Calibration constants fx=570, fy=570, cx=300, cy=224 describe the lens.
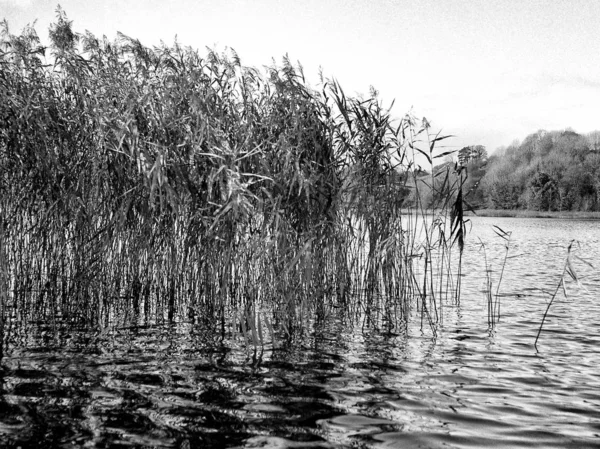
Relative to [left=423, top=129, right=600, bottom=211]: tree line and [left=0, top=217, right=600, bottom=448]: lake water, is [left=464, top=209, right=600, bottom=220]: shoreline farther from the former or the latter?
[left=0, top=217, right=600, bottom=448]: lake water

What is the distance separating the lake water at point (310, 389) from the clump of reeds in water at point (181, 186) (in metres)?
0.64

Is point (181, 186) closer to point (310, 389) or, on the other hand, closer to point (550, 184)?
point (310, 389)

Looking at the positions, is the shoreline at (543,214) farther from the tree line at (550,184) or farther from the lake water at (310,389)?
the lake water at (310,389)

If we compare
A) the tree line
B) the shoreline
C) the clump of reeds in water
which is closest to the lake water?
the clump of reeds in water

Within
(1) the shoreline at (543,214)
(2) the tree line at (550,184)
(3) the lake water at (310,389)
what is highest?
(2) the tree line at (550,184)

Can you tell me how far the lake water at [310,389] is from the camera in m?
4.48

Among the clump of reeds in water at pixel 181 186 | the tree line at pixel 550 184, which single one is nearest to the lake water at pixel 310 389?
the clump of reeds in water at pixel 181 186

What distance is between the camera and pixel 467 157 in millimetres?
8625

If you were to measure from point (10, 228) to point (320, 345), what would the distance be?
165 inches

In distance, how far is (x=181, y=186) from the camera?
7.11m

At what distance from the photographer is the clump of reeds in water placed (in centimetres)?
693

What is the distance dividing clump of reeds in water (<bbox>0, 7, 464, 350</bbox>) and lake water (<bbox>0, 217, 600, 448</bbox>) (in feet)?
2.12

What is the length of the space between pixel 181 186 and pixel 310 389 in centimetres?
302

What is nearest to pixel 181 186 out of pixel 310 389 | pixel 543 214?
pixel 310 389
